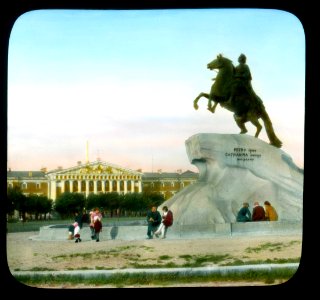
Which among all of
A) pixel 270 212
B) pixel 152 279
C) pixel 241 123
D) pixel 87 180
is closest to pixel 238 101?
pixel 241 123

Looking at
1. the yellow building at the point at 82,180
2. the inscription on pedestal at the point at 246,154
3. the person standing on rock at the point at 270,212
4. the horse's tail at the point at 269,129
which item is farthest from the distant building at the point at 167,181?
the horse's tail at the point at 269,129

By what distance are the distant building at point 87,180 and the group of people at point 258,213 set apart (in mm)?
1208

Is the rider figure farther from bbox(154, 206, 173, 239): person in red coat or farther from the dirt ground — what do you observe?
the dirt ground

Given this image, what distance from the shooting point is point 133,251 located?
24.0 ft

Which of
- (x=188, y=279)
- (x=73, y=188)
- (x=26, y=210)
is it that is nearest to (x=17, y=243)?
(x=26, y=210)

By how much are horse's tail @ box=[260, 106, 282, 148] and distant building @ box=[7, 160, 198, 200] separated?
1.60m

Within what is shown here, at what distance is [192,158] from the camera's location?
9.09 m

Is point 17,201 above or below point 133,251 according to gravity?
above

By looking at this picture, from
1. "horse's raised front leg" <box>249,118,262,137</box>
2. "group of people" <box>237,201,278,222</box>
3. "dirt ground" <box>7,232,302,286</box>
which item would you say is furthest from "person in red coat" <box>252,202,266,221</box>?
"horse's raised front leg" <box>249,118,262,137</box>

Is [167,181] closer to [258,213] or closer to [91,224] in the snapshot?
[91,224]

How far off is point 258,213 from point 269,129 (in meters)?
1.23

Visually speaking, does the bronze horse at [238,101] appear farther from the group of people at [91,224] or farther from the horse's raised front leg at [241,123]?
the group of people at [91,224]

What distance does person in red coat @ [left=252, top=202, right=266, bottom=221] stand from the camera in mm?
8539

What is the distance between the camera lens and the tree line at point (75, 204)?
7.30 metres
